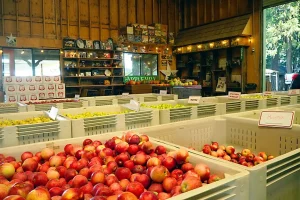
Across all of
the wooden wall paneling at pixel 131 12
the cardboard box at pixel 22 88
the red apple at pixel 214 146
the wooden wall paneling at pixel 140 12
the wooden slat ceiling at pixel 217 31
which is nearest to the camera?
the red apple at pixel 214 146

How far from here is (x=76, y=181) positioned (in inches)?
42.6

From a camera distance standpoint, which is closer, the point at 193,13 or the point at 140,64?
the point at 140,64

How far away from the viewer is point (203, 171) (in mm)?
1108

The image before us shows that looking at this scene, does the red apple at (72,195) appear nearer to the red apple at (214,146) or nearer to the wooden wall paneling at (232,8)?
Answer: the red apple at (214,146)

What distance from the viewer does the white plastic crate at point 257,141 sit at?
3.69ft

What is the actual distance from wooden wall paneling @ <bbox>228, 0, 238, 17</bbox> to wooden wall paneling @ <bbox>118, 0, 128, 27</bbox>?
3.70 meters

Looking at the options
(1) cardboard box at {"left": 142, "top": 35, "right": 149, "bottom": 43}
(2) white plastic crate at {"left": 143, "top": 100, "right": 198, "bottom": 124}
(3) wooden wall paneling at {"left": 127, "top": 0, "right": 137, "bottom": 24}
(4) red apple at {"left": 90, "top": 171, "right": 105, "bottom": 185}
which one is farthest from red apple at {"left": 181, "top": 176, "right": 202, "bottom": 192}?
(3) wooden wall paneling at {"left": 127, "top": 0, "right": 137, "bottom": 24}

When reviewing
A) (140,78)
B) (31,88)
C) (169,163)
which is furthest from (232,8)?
(169,163)

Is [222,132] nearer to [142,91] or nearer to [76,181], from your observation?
[76,181]

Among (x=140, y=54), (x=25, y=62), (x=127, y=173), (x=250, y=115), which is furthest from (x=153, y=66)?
(x=127, y=173)

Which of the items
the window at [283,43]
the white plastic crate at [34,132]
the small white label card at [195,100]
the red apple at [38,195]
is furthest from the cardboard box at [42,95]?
the window at [283,43]

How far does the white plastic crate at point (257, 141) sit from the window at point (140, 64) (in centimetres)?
785

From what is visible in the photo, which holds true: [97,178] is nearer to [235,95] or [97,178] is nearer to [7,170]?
[7,170]

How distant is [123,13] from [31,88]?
5.54 metres
